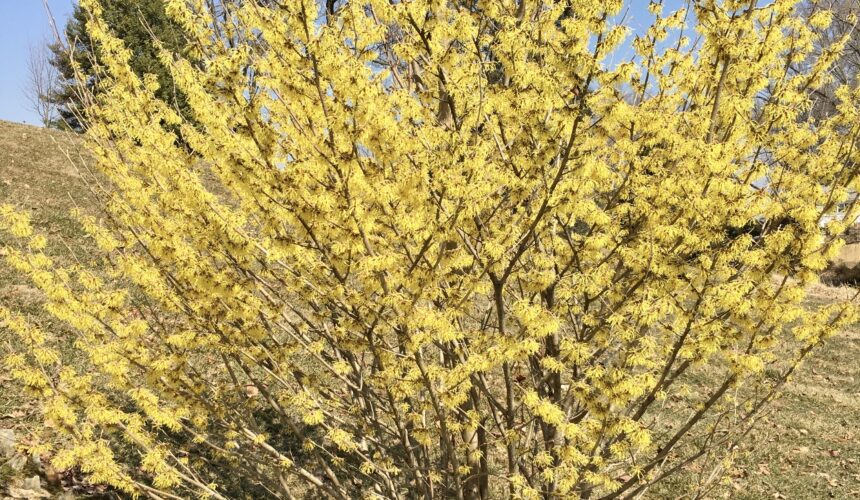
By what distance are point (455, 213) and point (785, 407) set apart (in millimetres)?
Result: 9561

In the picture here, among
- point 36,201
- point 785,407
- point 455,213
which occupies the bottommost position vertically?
point 455,213

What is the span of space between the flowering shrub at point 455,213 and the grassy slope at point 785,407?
128cm

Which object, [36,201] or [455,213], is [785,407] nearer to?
[455,213]

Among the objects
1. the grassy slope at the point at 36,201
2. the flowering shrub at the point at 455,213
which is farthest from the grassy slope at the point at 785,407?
the flowering shrub at the point at 455,213

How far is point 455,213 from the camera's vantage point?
314 centimetres

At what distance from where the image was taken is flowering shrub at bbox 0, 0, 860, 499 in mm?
3232

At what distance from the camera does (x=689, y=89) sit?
458 centimetres

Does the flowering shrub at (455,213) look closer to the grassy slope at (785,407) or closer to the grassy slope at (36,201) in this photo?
the grassy slope at (785,407)

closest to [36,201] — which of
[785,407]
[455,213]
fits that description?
[455,213]

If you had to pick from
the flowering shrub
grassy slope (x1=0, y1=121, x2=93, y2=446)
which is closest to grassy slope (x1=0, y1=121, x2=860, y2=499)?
grassy slope (x1=0, y1=121, x2=93, y2=446)

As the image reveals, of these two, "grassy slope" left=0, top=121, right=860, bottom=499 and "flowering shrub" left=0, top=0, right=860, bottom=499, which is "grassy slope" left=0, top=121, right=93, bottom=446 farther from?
"flowering shrub" left=0, top=0, right=860, bottom=499

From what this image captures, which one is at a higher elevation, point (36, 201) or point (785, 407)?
point (785, 407)

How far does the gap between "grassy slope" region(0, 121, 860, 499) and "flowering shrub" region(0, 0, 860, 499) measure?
4.21ft

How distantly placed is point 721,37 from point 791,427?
7819mm
